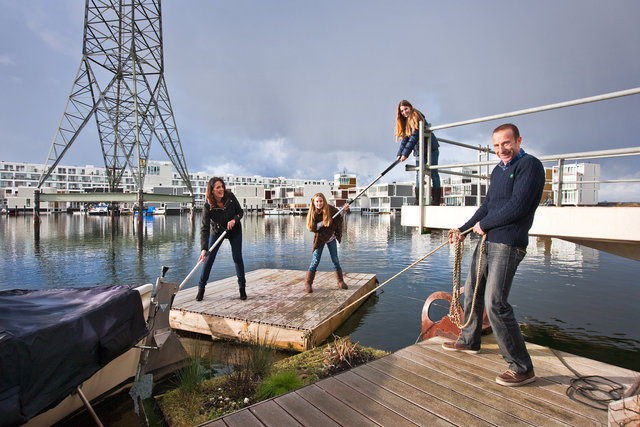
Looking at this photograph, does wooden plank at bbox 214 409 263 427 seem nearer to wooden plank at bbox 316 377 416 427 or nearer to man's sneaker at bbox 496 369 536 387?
wooden plank at bbox 316 377 416 427

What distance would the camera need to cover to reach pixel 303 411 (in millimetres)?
2572

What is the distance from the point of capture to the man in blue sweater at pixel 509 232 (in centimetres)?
283

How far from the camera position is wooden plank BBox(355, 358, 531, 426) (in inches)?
95.7

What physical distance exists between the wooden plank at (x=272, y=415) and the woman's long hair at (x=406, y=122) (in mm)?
4354

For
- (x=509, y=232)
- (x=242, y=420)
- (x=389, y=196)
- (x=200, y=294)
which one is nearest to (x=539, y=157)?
(x=509, y=232)

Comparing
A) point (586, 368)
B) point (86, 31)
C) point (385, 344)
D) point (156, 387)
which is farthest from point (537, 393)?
point (86, 31)

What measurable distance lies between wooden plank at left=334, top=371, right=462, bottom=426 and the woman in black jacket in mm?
3867

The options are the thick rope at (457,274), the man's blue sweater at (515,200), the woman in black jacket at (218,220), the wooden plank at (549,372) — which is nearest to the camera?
the wooden plank at (549,372)

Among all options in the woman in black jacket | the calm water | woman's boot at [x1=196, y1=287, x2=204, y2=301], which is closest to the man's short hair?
the calm water

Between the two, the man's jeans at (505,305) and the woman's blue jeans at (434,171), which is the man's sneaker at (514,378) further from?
the woman's blue jeans at (434,171)

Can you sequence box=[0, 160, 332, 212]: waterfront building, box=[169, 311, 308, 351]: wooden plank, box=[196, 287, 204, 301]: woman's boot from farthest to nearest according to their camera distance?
box=[0, 160, 332, 212]: waterfront building
box=[196, 287, 204, 301]: woman's boot
box=[169, 311, 308, 351]: wooden plank

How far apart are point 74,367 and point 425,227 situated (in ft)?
15.6

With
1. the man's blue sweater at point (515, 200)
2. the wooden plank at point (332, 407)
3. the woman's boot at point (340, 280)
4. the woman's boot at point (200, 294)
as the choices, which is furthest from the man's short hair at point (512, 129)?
the woman's boot at point (200, 294)

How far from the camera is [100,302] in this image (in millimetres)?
3586
